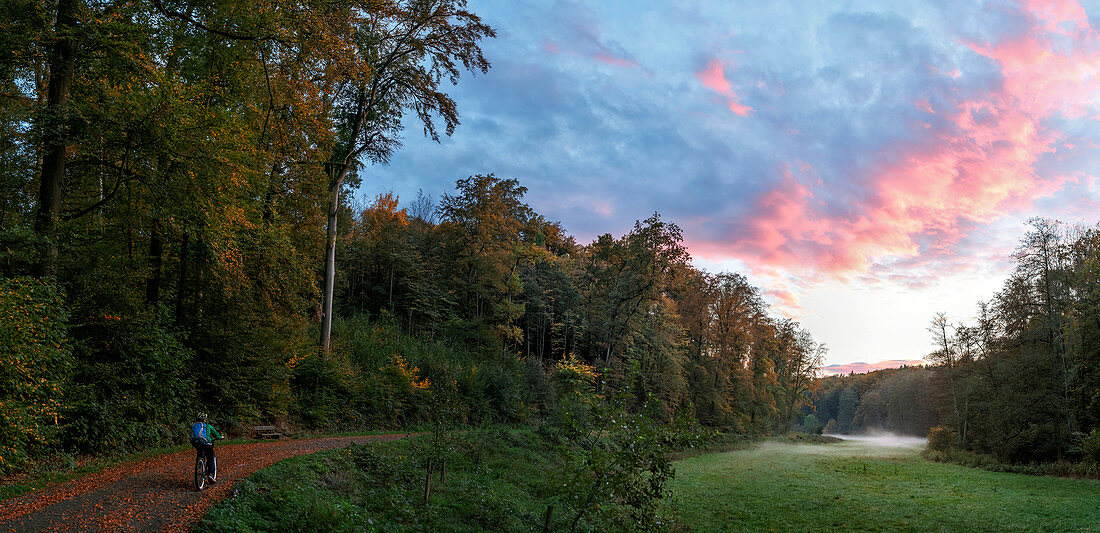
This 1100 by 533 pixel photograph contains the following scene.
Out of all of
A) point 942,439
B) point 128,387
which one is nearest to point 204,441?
point 128,387

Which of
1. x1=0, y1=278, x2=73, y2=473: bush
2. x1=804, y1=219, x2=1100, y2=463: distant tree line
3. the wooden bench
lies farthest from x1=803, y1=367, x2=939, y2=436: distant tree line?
x1=0, y1=278, x2=73, y2=473: bush

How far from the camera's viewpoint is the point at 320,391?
59.1 feet

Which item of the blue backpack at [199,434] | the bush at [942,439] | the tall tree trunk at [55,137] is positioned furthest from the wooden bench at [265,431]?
the bush at [942,439]

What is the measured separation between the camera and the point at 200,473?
310 inches

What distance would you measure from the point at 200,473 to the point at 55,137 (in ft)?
25.2

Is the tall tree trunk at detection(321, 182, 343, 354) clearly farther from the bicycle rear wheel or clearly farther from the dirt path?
the bicycle rear wheel

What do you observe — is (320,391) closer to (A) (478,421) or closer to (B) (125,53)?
(A) (478,421)

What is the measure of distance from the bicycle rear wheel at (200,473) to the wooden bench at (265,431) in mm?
7188

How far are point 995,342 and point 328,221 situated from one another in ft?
130

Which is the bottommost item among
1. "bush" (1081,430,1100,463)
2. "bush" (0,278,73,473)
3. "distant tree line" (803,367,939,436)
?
"distant tree line" (803,367,939,436)

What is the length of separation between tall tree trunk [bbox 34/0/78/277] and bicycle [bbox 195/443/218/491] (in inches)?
225

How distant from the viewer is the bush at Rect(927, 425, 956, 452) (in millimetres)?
32625

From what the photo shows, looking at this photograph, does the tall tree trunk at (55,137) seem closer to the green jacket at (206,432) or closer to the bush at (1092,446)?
the green jacket at (206,432)

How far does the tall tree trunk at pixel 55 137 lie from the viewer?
9453mm
